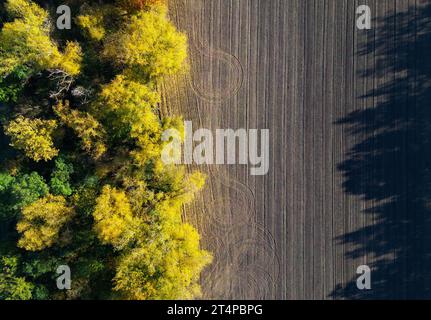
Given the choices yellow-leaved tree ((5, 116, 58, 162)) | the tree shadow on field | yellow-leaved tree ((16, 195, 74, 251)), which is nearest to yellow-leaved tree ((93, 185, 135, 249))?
yellow-leaved tree ((16, 195, 74, 251))

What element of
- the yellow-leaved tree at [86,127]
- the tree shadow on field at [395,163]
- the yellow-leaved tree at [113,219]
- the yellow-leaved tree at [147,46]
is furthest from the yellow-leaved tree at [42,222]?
the tree shadow on field at [395,163]

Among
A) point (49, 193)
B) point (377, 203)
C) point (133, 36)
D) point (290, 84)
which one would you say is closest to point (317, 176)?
point (377, 203)

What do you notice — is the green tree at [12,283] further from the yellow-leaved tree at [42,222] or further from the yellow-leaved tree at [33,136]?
the yellow-leaved tree at [33,136]

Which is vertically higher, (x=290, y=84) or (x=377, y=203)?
(x=290, y=84)

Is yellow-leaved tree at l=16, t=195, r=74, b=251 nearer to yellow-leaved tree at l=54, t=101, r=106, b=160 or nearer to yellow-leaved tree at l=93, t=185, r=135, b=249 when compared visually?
yellow-leaved tree at l=93, t=185, r=135, b=249

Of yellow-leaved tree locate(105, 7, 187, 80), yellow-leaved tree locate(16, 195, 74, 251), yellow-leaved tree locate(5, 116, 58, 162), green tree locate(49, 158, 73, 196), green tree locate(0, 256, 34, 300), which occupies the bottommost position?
green tree locate(0, 256, 34, 300)

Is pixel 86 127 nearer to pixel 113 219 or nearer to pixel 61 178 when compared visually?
pixel 61 178

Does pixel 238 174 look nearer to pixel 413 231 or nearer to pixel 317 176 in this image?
pixel 317 176
